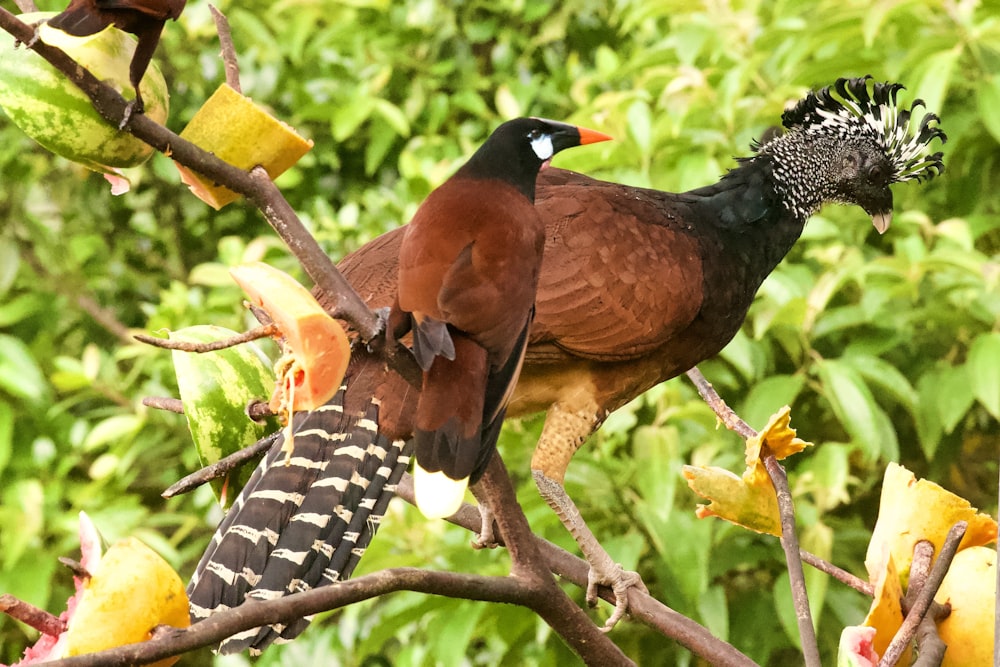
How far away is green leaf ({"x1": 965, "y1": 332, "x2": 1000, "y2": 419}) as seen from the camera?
5.68 feet

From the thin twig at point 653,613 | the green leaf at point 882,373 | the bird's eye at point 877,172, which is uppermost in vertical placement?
the bird's eye at point 877,172

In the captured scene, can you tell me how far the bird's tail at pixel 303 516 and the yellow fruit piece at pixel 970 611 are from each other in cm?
38

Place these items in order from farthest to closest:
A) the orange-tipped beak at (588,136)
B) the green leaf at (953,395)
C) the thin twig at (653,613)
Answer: the green leaf at (953,395)
the thin twig at (653,613)
the orange-tipped beak at (588,136)

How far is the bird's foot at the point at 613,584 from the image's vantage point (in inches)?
43.1

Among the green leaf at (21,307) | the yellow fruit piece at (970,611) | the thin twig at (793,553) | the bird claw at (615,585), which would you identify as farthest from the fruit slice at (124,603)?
the green leaf at (21,307)

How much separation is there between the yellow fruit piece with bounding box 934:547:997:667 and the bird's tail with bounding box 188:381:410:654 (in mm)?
382

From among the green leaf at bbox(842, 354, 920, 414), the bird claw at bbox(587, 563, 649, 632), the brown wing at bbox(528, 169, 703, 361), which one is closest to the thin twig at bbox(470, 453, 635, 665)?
the bird claw at bbox(587, 563, 649, 632)

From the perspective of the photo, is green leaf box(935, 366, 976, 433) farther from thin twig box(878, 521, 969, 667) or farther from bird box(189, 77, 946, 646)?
thin twig box(878, 521, 969, 667)

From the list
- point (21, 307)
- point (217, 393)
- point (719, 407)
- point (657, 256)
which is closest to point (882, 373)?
point (657, 256)

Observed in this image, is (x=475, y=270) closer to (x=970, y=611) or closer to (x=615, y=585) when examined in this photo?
(x=970, y=611)

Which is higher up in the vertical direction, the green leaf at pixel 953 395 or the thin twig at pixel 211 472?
the green leaf at pixel 953 395

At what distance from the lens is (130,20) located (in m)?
0.57

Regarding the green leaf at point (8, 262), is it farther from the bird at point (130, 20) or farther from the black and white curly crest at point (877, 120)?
the bird at point (130, 20)

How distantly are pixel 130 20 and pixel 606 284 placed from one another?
2.45ft
